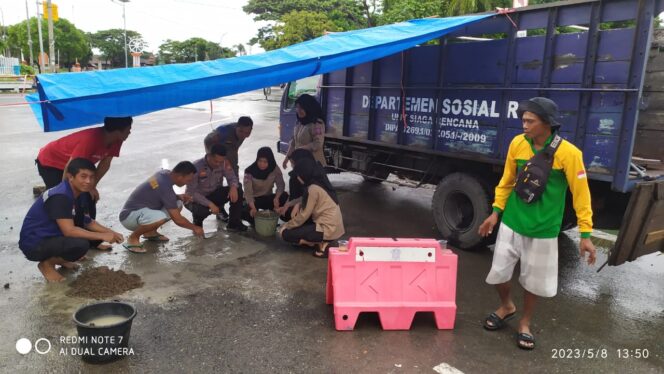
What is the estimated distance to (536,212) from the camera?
9.95 ft

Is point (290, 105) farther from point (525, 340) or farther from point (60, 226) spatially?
point (525, 340)

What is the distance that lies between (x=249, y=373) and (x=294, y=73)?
2.57 meters

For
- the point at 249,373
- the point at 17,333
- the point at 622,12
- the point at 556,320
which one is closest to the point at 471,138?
the point at 622,12

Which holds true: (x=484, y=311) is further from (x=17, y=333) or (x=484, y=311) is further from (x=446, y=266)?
(x=17, y=333)

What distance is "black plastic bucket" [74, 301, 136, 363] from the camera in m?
2.74

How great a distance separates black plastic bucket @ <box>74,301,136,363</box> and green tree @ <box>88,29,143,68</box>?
274 ft

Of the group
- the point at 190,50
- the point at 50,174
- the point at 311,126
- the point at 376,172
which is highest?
the point at 190,50

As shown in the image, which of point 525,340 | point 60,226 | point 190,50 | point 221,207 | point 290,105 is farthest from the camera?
point 190,50

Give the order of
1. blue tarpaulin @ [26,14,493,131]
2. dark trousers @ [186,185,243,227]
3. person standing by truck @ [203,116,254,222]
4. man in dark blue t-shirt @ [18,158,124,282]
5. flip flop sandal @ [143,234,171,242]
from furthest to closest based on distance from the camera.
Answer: person standing by truck @ [203,116,254,222]
dark trousers @ [186,185,243,227]
flip flop sandal @ [143,234,171,242]
man in dark blue t-shirt @ [18,158,124,282]
blue tarpaulin @ [26,14,493,131]

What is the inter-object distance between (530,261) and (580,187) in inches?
22.4

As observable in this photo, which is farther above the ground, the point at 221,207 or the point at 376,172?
the point at 376,172

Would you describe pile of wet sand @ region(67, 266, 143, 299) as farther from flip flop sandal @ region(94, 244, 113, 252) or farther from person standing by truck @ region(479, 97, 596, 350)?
person standing by truck @ region(479, 97, 596, 350)
